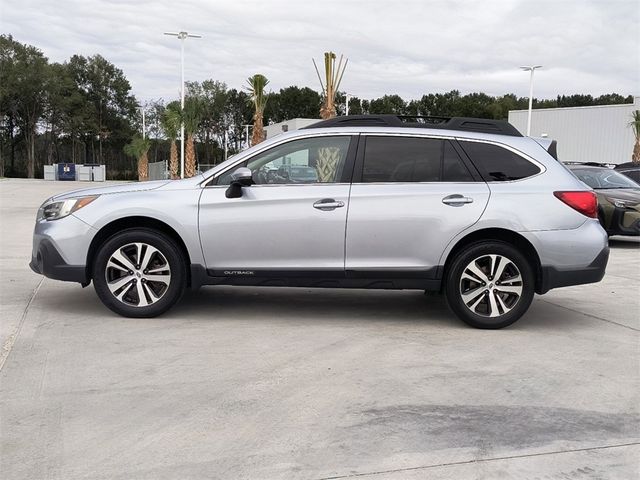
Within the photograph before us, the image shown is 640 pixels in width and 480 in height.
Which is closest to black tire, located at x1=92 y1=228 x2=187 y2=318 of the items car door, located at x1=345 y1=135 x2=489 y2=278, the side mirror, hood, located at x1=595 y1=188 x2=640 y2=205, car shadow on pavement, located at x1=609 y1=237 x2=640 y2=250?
the side mirror

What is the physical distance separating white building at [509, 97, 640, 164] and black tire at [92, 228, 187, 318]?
4086cm

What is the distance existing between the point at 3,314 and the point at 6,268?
9.25 feet

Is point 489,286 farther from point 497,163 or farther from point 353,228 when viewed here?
point 353,228

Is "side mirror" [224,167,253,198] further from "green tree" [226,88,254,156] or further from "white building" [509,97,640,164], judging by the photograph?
"green tree" [226,88,254,156]

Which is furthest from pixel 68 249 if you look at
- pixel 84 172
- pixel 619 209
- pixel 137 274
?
pixel 84 172

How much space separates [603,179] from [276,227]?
9.49 metres

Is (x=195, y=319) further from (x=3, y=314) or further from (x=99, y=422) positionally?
(x=99, y=422)

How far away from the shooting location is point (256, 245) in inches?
224

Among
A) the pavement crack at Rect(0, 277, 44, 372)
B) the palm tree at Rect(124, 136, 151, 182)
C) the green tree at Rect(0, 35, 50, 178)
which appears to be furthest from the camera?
the green tree at Rect(0, 35, 50, 178)

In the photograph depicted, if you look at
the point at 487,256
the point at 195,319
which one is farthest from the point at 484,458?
the point at 195,319

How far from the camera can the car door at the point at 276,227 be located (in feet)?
18.6

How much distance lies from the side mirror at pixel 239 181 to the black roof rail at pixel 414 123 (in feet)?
2.53

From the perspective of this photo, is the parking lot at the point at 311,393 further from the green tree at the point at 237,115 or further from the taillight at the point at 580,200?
the green tree at the point at 237,115

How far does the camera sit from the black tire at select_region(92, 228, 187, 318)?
5734 millimetres
